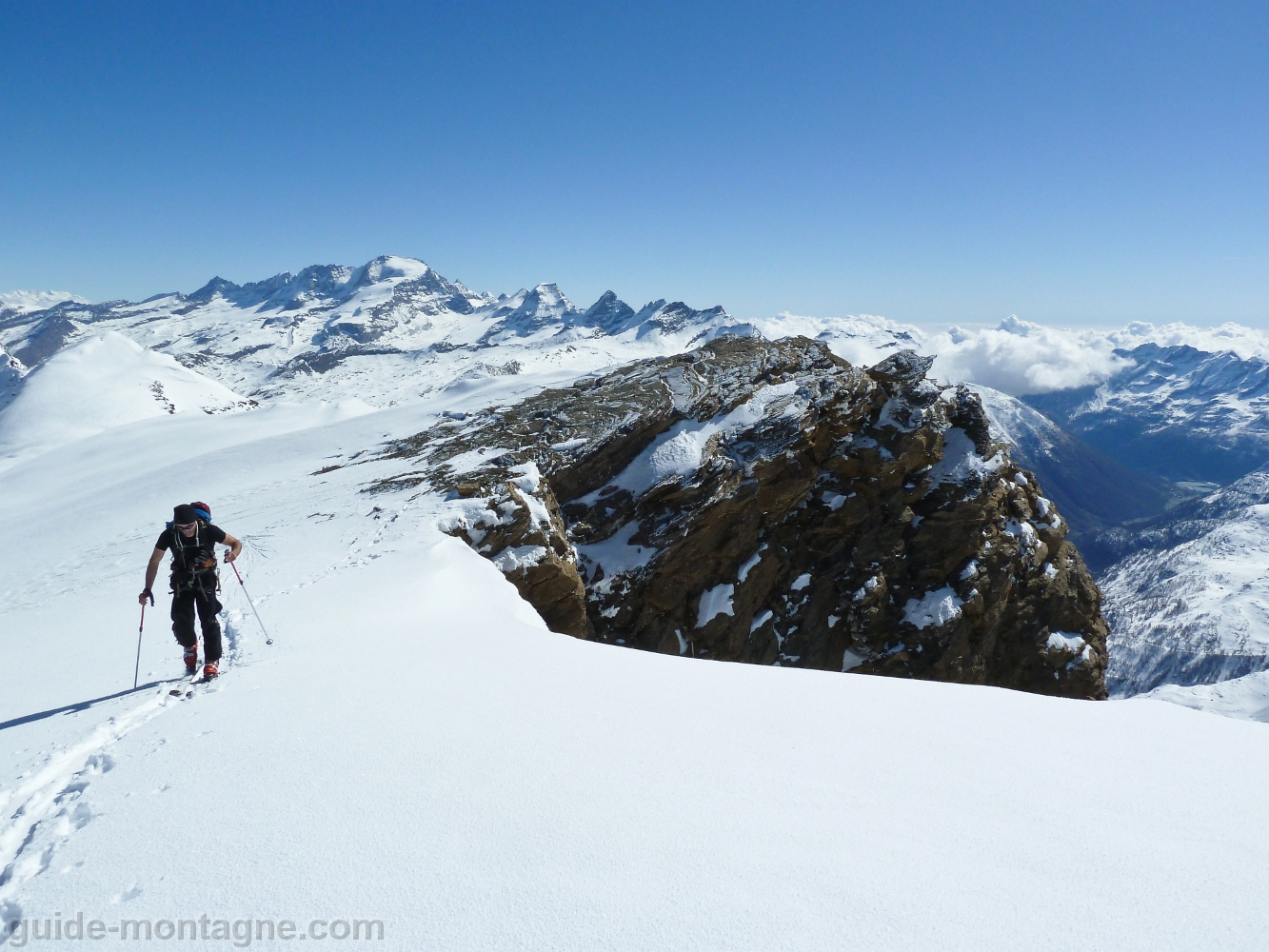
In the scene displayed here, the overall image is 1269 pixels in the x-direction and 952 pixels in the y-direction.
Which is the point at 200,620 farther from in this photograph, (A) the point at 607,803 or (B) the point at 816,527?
(B) the point at 816,527

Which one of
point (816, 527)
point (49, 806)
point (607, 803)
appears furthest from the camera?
point (816, 527)

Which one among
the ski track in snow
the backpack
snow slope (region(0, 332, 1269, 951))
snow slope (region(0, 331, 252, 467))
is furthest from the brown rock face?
snow slope (region(0, 331, 252, 467))

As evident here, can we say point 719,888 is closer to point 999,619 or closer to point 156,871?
point 156,871

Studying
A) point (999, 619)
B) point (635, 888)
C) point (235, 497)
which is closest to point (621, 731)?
point (635, 888)

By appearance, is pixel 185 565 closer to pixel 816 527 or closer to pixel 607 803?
pixel 607 803

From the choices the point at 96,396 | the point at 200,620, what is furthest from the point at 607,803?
the point at 96,396

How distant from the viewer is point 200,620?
875cm

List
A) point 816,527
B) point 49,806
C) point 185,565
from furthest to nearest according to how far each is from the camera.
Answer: point 816,527 < point 185,565 < point 49,806

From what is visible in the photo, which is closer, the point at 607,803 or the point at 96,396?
the point at 607,803

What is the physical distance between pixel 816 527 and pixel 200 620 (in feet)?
93.8

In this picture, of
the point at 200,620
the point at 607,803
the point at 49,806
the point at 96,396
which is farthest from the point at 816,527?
the point at 96,396

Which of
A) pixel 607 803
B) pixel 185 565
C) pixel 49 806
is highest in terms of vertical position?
pixel 185 565

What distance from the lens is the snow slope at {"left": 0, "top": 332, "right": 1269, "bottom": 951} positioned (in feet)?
11.9

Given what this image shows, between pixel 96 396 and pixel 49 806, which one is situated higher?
pixel 96 396
